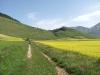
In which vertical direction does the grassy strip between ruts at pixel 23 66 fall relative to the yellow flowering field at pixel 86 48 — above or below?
below

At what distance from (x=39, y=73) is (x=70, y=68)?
3.58 metres

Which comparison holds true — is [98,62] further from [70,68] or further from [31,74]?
[31,74]

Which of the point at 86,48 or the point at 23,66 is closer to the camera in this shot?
the point at 23,66

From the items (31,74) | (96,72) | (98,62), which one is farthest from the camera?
(98,62)

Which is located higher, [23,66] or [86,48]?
[86,48]

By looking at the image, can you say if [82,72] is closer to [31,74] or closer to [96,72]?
[96,72]

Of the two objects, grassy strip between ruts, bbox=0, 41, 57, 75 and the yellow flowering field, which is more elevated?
the yellow flowering field

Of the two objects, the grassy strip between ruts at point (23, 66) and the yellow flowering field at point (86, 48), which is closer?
the grassy strip between ruts at point (23, 66)

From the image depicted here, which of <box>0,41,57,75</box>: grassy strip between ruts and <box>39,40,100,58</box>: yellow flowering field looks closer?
<box>0,41,57,75</box>: grassy strip between ruts

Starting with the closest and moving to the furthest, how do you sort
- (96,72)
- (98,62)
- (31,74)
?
(96,72), (31,74), (98,62)

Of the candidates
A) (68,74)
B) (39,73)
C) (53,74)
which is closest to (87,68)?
(68,74)

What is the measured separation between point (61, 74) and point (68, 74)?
2.17 ft

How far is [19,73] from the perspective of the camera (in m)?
18.2

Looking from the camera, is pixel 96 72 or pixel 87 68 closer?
pixel 96 72
